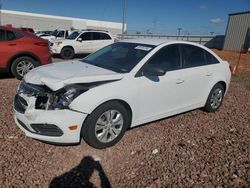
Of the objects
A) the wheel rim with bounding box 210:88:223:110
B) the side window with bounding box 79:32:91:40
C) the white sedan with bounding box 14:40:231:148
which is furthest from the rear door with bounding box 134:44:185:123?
the side window with bounding box 79:32:91:40

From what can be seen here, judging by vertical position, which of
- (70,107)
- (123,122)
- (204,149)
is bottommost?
(204,149)

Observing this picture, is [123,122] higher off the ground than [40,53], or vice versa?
[40,53]

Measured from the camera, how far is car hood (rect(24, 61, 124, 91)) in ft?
10.5

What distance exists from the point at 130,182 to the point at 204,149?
4.89 feet

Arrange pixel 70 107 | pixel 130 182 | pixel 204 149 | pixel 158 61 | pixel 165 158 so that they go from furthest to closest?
pixel 158 61
pixel 204 149
pixel 165 158
pixel 70 107
pixel 130 182

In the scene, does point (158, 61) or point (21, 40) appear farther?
point (21, 40)

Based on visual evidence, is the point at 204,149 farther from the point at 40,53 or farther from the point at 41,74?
the point at 40,53

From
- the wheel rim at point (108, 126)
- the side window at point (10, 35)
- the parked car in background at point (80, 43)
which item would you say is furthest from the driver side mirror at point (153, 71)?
the parked car in background at point (80, 43)

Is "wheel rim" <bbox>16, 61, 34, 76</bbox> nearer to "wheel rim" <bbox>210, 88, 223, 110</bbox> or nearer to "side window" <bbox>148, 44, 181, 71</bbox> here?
"side window" <bbox>148, 44, 181, 71</bbox>

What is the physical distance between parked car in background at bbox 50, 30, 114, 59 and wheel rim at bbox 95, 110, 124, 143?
1096 cm

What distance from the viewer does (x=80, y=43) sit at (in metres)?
14.1

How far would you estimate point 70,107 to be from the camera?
306cm

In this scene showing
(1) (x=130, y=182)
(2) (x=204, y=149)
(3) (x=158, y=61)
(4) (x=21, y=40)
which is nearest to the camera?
(1) (x=130, y=182)

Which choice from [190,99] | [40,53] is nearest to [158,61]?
[190,99]
